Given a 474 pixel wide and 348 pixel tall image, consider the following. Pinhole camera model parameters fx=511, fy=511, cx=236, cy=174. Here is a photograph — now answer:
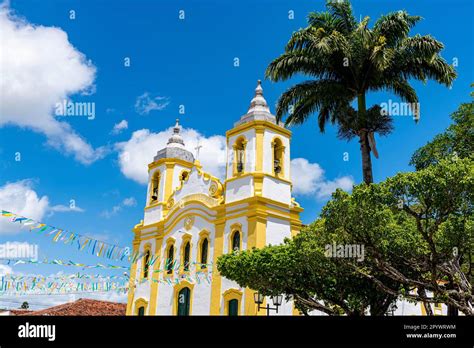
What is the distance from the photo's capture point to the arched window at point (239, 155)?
25.8 meters

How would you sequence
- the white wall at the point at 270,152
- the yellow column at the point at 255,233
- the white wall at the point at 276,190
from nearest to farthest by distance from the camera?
the yellow column at the point at 255,233, the white wall at the point at 276,190, the white wall at the point at 270,152

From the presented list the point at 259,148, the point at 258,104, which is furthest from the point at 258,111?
the point at 259,148

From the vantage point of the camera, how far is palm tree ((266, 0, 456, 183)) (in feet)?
56.1

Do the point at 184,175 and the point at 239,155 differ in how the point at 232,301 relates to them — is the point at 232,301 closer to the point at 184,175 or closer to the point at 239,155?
the point at 239,155

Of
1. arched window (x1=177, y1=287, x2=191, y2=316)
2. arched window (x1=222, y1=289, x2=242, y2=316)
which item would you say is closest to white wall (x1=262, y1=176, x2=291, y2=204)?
arched window (x1=222, y1=289, x2=242, y2=316)

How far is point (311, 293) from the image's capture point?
18172 millimetres

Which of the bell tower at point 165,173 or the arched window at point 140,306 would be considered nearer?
the arched window at point 140,306

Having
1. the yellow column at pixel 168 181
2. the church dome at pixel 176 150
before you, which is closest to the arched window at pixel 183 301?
the yellow column at pixel 168 181

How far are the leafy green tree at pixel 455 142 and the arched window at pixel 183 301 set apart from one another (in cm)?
1278

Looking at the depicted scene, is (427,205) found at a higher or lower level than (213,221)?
lower

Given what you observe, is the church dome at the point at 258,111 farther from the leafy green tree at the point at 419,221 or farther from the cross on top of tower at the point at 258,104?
the leafy green tree at the point at 419,221
